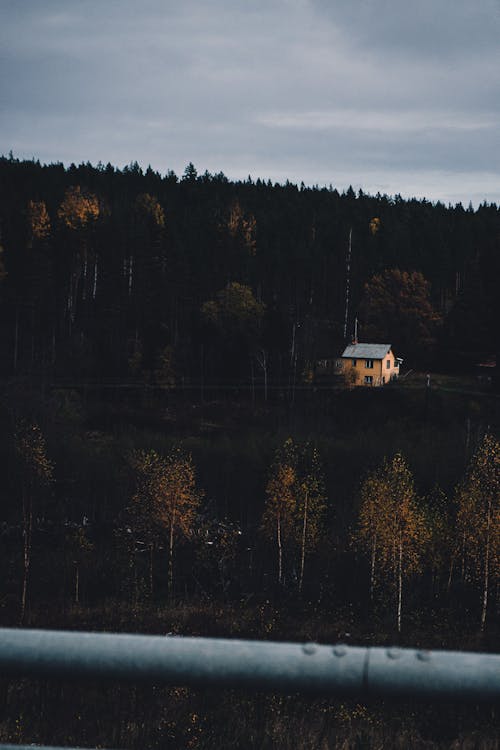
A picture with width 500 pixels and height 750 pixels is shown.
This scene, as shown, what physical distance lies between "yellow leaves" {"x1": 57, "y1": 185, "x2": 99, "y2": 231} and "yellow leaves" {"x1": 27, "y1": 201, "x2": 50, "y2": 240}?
2.93 meters

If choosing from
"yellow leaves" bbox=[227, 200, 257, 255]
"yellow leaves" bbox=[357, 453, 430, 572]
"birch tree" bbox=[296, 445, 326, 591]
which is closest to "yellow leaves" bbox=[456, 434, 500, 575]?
"yellow leaves" bbox=[357, 453, 430, 572]

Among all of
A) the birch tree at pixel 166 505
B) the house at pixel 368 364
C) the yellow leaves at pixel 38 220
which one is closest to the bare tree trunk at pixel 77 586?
the birch tree at pixel 166 505

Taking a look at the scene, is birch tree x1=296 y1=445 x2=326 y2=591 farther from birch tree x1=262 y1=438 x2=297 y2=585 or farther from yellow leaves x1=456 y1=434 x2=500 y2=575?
yellow leaves x1=456 y1=434 x2=500 y2=575

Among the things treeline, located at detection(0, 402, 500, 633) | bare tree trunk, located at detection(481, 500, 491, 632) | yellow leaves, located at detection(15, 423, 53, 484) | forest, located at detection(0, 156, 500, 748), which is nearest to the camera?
forest, located at detection(0, 156, 500, 748)

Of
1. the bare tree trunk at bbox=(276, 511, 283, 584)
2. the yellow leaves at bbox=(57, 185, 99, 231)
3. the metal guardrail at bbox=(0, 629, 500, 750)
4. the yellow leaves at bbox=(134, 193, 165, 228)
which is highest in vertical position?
the yellow leaves at bbox=(134, 193, 165, 228)

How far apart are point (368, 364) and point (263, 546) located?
2972cm

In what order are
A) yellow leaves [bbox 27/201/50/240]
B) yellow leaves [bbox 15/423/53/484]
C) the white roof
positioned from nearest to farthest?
yellow leaves [bbox 15/423/53/484], the white roof, yellow leaves [bbox 27/201/50/240]

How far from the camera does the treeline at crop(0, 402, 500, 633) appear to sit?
126 ft

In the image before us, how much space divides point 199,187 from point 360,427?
364ft

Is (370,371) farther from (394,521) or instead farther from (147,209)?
(147,209)

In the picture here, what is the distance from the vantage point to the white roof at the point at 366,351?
226ft

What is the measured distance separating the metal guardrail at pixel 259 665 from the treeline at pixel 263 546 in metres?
35.9

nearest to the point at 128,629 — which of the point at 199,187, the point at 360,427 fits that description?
the point at 360,427

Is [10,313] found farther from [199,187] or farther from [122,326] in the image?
[199,187]
